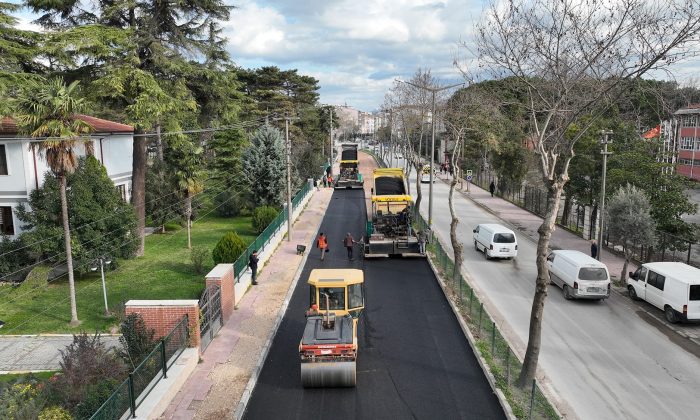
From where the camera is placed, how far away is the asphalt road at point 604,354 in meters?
13.2

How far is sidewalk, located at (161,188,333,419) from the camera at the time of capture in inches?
488

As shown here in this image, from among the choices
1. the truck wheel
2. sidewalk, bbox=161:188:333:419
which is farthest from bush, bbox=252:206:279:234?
the truck wheel

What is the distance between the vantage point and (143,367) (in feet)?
39.0

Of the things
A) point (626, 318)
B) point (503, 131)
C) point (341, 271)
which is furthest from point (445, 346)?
point (503, 131)

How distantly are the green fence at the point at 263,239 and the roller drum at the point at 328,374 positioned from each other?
29.0 ft

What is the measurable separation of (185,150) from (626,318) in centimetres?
2601

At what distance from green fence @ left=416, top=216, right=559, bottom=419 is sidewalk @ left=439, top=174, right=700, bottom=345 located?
6.77 meters

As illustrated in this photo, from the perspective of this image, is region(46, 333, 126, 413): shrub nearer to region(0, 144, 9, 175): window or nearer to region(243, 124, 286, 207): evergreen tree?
region(0, 144, 9, 175): window

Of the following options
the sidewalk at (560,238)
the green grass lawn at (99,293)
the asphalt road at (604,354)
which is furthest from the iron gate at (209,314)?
the sidewalk at (560,238)

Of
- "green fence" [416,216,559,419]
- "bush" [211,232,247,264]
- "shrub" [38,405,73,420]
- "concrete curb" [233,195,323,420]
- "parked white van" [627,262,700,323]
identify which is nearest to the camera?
"shrub" [38,405,73,420]

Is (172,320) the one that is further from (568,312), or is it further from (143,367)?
(568,312)

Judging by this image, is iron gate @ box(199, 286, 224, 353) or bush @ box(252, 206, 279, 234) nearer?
iron gate @ box(199, 286, 224, 353)

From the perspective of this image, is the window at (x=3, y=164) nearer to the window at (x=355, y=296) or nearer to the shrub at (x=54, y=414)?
the shrub at (x=54, y=414)

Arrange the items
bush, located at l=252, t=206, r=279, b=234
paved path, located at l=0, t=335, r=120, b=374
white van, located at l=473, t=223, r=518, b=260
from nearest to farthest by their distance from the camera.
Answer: paved path, located at l=0, t=335, r=120, b=374 < white van, located at l=473, t=223, r=518, b=260 < bush, located at l=252, t=206, r=279, b=234
